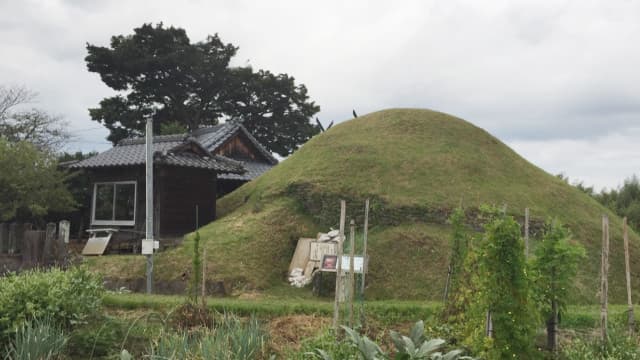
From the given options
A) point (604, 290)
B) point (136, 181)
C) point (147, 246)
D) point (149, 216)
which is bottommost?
point (604, 290)

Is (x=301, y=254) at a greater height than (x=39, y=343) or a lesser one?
greater

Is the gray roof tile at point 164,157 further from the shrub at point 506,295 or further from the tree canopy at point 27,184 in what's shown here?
the shrub at point 506,295

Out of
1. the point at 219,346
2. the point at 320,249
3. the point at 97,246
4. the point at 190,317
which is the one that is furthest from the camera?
the point at 97,246

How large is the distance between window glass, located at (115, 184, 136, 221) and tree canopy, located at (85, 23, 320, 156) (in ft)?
39.7

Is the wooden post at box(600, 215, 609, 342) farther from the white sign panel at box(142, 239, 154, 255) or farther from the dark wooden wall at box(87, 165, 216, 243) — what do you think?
the dark wooden wall at box(87, 165, 216, 243)

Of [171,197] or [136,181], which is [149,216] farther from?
[136,181]

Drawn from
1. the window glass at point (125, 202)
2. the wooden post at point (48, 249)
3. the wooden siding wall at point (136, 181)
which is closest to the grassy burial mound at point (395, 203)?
the wooden post at point (48, 249)

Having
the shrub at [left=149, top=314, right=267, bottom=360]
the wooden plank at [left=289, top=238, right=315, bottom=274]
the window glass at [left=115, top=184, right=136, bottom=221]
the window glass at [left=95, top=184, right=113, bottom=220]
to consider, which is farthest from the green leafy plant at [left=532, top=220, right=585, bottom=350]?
the window glass at [left=95, top=184, right=113, bottom=220]

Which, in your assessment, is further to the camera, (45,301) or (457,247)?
(457,247)

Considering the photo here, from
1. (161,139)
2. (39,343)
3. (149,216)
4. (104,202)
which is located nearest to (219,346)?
(39,343)

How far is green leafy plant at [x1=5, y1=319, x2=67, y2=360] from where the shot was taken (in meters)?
5.48

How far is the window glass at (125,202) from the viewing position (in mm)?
17469

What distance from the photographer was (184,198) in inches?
680

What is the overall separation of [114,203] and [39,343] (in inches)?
501
